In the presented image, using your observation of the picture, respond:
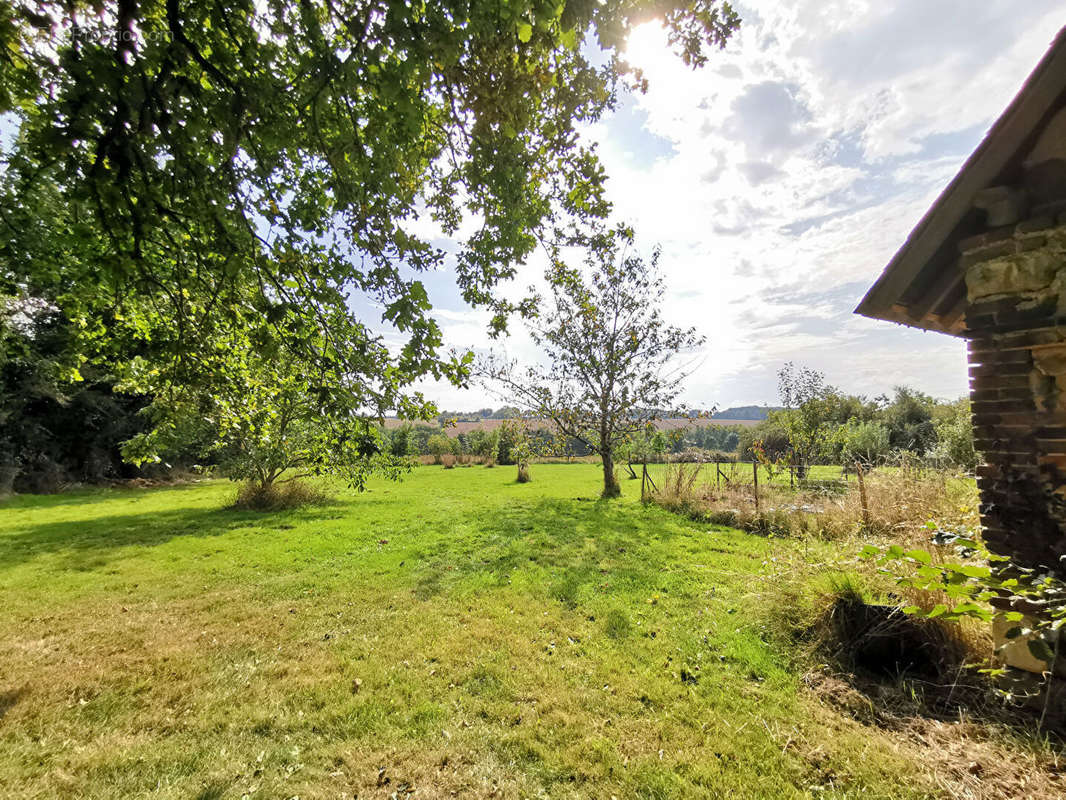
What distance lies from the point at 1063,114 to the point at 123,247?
8.01 m

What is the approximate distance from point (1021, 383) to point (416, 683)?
5990 mm

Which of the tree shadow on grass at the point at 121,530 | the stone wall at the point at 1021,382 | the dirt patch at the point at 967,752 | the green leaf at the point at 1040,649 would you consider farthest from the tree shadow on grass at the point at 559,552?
the tree shadow on grass at the point at 121,530

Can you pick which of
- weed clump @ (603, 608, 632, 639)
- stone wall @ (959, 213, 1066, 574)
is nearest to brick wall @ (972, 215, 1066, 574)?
stone wall @ (959, 213, 1066, 574)

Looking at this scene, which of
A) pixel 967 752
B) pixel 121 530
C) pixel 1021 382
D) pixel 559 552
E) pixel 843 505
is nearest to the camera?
pixel 967 752

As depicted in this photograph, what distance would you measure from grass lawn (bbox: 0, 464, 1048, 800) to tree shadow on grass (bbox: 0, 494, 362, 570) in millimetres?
351

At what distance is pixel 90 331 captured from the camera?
571 cm

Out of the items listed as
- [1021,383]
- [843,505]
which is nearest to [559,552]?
[843,505]

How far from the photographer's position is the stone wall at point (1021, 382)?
3.13 m

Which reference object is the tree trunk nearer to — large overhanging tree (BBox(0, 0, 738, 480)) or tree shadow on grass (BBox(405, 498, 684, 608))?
tree shadow on grass (BBox(405, 498, 684, 608))

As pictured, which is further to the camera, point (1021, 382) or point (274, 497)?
point (274, 497)

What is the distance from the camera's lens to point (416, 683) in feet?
13.6

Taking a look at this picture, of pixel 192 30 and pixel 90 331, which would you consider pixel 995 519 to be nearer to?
pixel 192 30

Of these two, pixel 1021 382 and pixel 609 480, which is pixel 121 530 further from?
pixel 1021 382

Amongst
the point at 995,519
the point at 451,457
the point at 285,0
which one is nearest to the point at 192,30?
the point at 285,0
